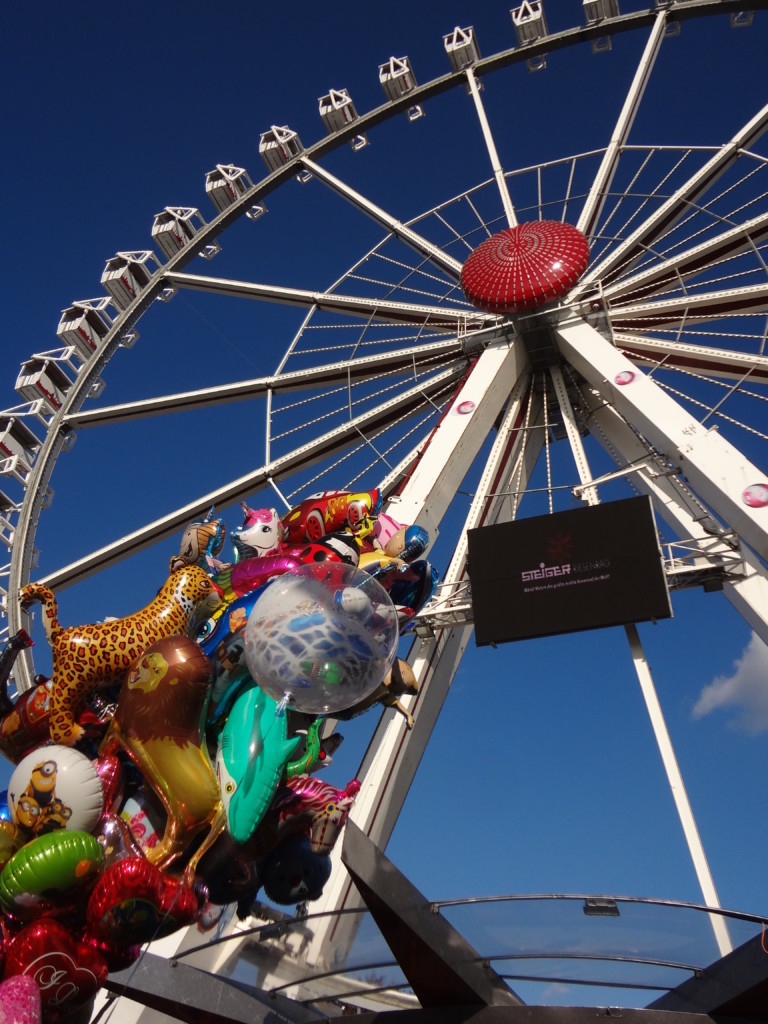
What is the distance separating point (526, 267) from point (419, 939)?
24.4 ft

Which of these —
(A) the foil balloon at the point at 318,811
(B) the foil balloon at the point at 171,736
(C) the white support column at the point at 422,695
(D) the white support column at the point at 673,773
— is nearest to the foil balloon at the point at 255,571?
(B) the foil balloon at the point at 171,736

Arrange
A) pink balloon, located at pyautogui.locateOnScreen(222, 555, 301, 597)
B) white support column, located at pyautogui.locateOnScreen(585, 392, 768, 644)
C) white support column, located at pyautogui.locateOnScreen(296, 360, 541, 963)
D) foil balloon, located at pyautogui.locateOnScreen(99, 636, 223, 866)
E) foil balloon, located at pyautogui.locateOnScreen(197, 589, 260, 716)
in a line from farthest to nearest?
white support column, located at pyautogui.locateOnScreen(585, 392, 768, 644)
white support column, located at pyautogui.locateOnScreen(296, 360, 541, 963)
pink balloon, located at pyautogui.locateOnScreen(222, 555, 301, 597)
foil balloon, located at pyautogui.locateOnScreen(197, 589, 260, 716)
foil balloon, located at pyautogui.locateOnScreen(99, 636, 223, 866)

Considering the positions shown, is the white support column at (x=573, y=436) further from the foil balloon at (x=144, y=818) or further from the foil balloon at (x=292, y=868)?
the foil balloon at (x=144, y=818)

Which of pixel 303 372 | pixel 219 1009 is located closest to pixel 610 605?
pixel 219 1009

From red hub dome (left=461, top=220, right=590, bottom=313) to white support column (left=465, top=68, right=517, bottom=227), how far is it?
4.52 ft

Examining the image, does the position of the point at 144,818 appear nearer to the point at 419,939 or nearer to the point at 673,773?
the point at 419,939

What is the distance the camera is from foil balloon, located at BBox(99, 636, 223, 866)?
412cm

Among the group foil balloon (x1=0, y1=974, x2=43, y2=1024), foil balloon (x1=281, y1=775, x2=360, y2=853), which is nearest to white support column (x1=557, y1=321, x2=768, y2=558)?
foil balloon (x1=281, y1=775, x2=360, y2=853)

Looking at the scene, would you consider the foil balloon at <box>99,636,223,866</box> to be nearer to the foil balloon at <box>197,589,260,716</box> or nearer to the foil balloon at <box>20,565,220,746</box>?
the foil balloon at <box>197,589,260,716</box>

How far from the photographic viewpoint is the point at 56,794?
403 centimetres

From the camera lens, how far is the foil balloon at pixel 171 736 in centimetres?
412

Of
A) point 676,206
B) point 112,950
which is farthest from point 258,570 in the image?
point 676,206

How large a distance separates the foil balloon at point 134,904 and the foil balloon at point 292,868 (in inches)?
33.2

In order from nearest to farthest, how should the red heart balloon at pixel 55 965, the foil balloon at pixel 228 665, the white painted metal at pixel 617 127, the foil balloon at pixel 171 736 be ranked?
the red heart balloon at pixel 55 965, the foil balloon at pixel 171 736, the foil balloon at pixel 228 665, the white painted metal at pixel 617 127
